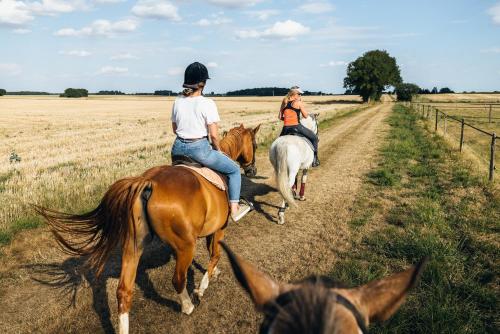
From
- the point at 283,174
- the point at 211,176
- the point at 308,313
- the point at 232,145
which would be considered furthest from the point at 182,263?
the point at 283,174

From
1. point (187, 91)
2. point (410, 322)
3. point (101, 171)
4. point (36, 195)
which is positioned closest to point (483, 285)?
point (410, 322)

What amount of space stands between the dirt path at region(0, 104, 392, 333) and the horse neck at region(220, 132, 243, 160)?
1.63 meters

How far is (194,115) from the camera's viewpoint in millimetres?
4941

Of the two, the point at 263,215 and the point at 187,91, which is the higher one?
the point at 187,91

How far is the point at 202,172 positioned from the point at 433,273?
3.62m

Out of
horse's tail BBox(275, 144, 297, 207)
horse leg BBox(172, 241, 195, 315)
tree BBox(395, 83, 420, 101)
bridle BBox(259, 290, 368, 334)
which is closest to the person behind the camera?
bridle BBox(259, 290, 368, 334)

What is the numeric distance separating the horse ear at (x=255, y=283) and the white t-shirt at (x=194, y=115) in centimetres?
331

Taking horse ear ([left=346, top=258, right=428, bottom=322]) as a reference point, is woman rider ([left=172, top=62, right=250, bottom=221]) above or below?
above

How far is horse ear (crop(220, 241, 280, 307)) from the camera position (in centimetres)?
181

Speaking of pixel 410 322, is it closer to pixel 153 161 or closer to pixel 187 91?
pixel 187 91

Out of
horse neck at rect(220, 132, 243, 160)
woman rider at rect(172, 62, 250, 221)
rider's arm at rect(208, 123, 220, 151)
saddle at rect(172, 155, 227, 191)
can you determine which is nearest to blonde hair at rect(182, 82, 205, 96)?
woman rider at rect(172, 62, 250, 221)

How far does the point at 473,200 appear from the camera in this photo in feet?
28.9

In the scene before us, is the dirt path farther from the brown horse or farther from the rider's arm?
the rider's arm

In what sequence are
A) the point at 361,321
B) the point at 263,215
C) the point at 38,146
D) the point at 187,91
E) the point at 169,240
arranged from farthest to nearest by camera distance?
1. the point at 38,146
2. the point at 263,215
3. the point at 187,91
4. the point at 169,240
5. the point at 361,321
